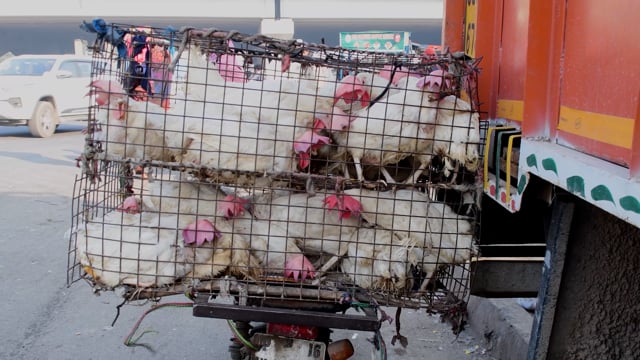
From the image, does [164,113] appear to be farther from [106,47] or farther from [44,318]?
[44,318]

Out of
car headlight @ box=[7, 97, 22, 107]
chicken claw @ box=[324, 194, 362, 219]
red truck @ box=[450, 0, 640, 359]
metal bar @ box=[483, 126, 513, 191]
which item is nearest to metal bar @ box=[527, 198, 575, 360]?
red truck @ box=[450, 0, 640, 359]

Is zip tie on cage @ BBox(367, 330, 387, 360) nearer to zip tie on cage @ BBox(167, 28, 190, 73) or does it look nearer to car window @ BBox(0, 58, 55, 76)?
zip tie on cage @ BBox(167, 28, 190, 73)

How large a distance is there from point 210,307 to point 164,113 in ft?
2.57

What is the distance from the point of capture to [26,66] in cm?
1609

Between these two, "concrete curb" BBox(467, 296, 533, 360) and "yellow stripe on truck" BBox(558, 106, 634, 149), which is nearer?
"yellow stripe on truck" BBox(558, 106, 634, 149)

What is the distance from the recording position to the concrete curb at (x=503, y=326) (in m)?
4.21

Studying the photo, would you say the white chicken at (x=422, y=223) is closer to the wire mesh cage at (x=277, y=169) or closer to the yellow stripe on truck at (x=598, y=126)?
the wire mesh cage at (x=277, y=169)

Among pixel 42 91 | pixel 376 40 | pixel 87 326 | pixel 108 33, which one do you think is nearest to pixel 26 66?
pixel 42 91

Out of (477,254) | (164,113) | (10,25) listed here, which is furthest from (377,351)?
(10,25)

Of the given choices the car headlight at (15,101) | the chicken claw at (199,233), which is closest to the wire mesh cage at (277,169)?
the chicken claw at (199,233)

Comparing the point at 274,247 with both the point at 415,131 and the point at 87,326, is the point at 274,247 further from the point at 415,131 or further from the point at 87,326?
the point at 87,326

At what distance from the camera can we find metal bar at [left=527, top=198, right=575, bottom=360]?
7.11 ft

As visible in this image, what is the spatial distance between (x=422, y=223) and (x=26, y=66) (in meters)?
15.7

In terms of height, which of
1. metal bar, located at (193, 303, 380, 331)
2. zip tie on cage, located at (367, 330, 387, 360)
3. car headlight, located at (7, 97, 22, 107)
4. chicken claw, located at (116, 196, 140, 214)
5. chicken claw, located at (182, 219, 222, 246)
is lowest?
zip tie on cage, located at (367, 330, 387, 360)
